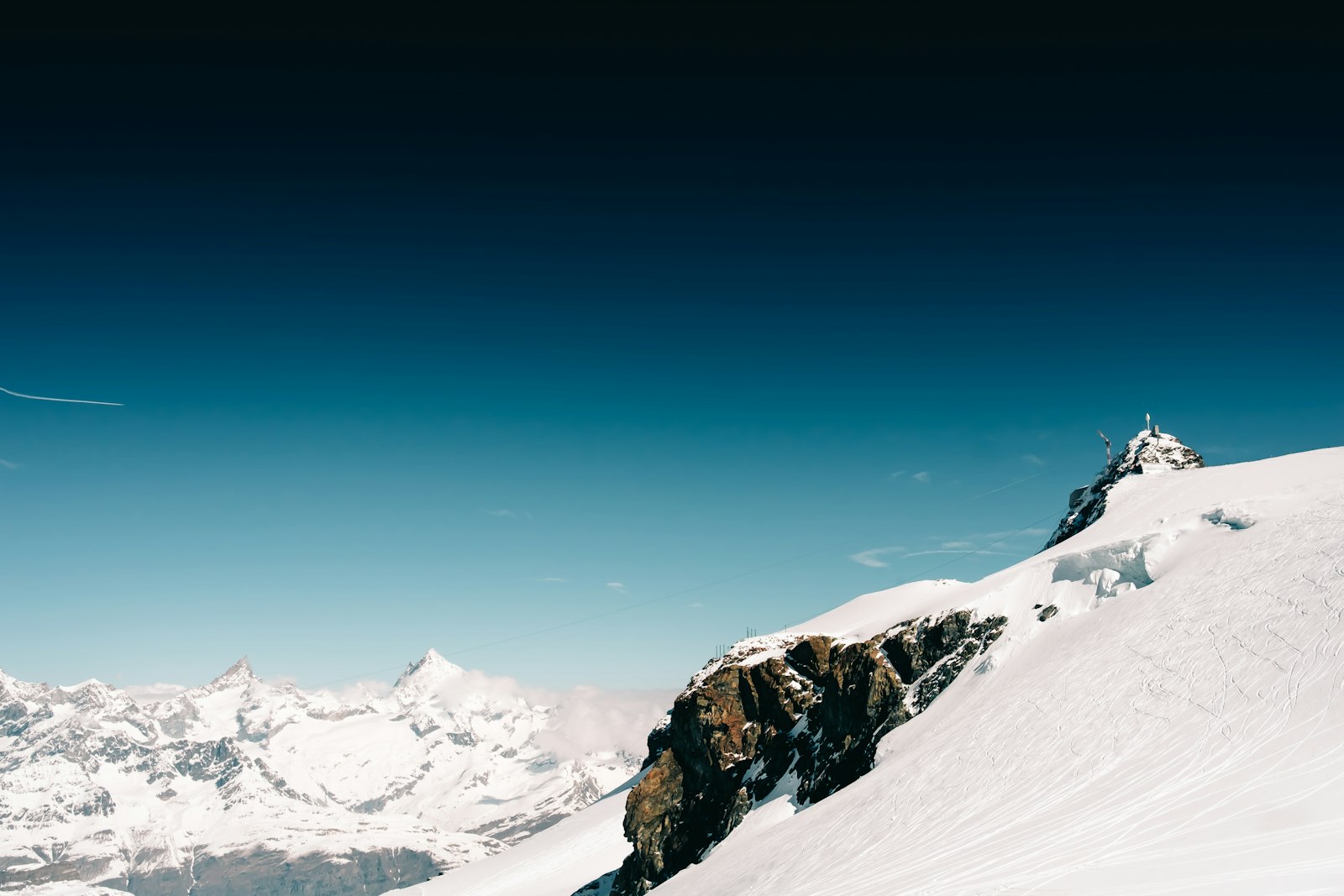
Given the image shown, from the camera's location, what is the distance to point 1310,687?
1061 inches

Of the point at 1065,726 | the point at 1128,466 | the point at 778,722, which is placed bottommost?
the point at 1065,726

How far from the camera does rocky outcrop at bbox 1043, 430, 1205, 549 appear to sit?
7256 cm

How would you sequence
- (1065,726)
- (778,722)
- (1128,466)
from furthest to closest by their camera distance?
1. (1128,466)
2. (778,722)
3. (1065,726)

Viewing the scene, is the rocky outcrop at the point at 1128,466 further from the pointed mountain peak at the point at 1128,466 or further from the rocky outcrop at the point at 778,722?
the rocky outcrop at the point at 778,722

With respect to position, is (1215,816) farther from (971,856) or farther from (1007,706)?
(1007,706)

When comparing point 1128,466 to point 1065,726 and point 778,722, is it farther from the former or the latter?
point 1065,726

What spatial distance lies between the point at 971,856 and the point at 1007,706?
1415 centimetres

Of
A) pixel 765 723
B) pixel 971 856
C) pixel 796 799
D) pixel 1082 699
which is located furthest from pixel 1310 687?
pixel 765 723

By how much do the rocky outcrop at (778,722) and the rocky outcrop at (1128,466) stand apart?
23.0 m

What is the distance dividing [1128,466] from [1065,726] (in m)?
52.9

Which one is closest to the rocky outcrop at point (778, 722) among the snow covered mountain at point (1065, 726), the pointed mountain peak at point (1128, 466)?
the snow covered mountain at point (1065, 726)

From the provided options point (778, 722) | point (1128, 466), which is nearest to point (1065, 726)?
point (778, 722)

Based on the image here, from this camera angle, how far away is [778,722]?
66.9m

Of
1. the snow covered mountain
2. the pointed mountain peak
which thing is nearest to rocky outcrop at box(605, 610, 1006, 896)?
the snow covered mountain
